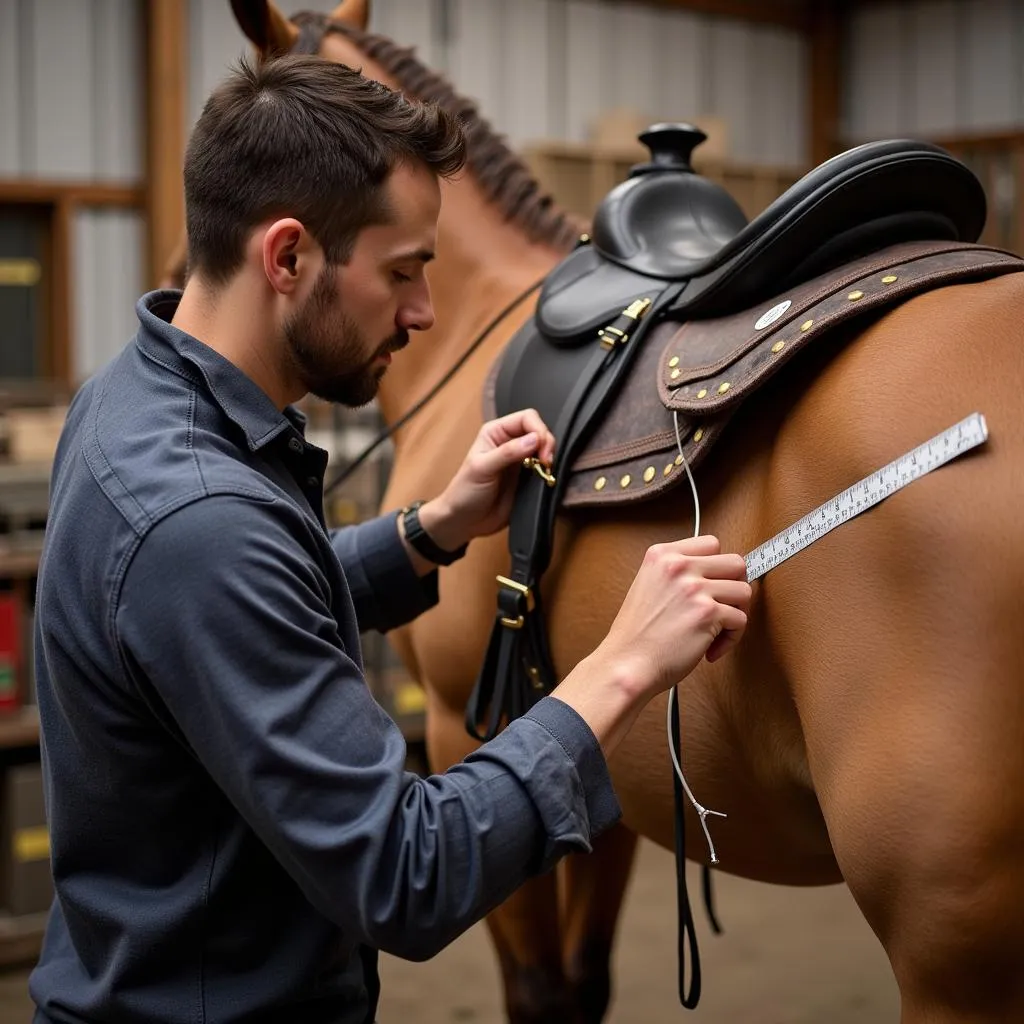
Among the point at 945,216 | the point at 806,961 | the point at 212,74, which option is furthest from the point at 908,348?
the point at 212,74

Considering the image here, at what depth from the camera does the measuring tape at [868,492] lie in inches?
40.3

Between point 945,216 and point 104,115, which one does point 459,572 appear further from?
point 104,115

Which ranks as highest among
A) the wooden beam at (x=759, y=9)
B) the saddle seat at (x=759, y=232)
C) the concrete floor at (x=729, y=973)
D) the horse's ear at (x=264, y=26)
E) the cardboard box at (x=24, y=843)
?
the wooden beam at (x=759, y=9)

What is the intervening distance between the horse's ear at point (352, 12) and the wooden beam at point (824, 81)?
7.03m

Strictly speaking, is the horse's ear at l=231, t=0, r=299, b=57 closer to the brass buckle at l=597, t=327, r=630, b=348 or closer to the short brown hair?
the brass buckle at l=597, t=327, r=630, b=348

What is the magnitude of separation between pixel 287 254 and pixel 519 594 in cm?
60

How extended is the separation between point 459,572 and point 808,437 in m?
0.71

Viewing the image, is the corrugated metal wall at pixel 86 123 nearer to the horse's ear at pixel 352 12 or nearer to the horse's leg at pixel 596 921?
the horse's ear at pixel 352 12

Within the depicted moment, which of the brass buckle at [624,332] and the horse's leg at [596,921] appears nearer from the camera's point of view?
the brass buckle at [624,332]

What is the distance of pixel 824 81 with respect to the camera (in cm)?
891

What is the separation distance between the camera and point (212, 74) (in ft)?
22.4

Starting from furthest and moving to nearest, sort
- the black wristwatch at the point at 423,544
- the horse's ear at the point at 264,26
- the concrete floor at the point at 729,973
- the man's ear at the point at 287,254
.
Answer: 1. the concrete floor at the point at 729,973
2. the horse's ear at the point at 264,26
3. the black wristwatch at the point at 423,544
4. the man's ear at the point at 287,254

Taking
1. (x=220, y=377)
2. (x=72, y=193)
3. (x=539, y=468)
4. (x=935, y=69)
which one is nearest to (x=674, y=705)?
(x=539, y=468)

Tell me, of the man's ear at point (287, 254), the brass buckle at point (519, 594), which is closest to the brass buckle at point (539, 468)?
the brass buckle at point (519, 594)
